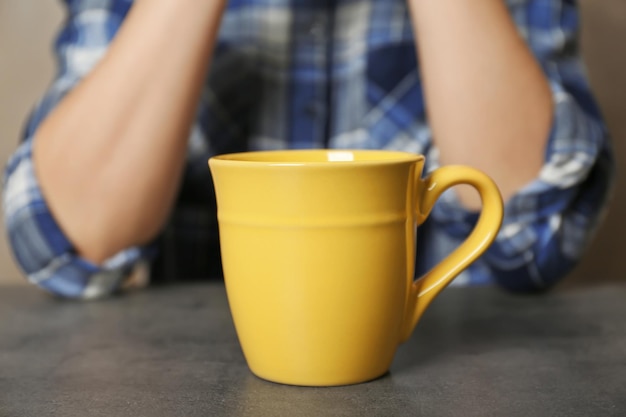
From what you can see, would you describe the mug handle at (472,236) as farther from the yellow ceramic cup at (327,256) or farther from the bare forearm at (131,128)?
the bare forearm at (131,128)

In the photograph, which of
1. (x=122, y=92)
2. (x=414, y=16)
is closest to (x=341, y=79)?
(x=414, y=16)

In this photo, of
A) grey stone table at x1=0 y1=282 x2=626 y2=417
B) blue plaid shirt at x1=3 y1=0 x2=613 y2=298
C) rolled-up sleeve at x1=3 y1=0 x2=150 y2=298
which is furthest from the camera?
blue plaid shirt at x1=3 y1=0 x2=613 y2=298

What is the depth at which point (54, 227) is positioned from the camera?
32.3 inches

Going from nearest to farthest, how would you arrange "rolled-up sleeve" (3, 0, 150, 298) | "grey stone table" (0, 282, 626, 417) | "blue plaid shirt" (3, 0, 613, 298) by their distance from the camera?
"grey stone table" (0, 282, 626, 417)
"rolled-up sleeve" (3, 0, 150, 298)
"blue plaid shirt" (3, 0, 613, 298)

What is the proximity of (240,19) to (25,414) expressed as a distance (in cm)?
68

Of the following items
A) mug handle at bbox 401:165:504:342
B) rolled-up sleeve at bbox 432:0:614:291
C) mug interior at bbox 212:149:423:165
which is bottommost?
rolled-up sleeve at bbox 432:0:614:291

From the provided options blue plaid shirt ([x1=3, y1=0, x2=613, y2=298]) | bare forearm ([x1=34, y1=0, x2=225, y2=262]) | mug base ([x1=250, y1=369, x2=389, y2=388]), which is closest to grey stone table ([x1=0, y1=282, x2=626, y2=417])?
mug base ([x1=250, y1=369, x2=389, y2=388])

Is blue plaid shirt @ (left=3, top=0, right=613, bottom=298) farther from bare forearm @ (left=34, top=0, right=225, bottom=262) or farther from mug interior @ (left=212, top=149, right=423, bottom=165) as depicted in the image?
mug interior @ (left=212, top=149, right=423, bottom=165)

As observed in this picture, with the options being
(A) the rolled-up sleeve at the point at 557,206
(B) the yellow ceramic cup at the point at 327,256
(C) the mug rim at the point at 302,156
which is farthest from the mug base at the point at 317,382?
(A) the rolled-up sleeve at the point at 557,206

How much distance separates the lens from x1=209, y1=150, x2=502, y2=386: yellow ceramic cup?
0.45 m

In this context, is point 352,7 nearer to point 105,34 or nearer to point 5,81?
point 105,34

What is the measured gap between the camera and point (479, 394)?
0.46m

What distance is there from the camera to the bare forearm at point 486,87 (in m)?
0.82

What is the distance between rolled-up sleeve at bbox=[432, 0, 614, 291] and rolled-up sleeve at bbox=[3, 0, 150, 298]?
37 centimetres
